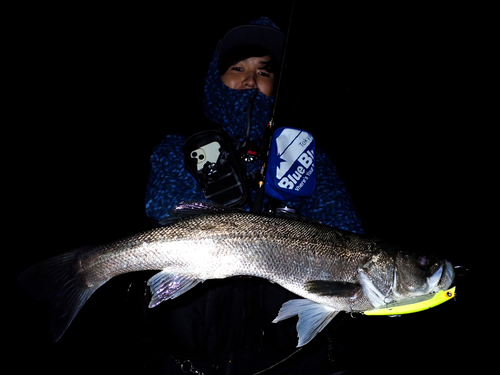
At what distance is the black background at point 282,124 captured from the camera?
12.0 ft

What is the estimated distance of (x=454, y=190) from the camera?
682cm

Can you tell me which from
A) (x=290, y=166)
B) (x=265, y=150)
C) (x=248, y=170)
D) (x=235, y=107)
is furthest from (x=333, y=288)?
(x=235, y=107)

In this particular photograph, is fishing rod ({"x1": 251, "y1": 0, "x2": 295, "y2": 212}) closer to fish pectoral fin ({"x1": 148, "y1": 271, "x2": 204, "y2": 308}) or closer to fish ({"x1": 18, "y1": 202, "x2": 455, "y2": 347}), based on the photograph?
fish ({"x1": 18, "y1": 202, "x2": 455, "y2": 347})

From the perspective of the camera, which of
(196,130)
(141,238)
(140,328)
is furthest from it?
(196,130)

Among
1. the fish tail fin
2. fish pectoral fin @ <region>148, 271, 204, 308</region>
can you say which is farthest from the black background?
the fish tail fin

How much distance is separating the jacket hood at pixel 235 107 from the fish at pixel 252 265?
4.28 feet

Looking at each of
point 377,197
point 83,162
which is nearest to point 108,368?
point 83,162

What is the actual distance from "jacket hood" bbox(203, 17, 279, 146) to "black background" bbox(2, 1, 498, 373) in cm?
20

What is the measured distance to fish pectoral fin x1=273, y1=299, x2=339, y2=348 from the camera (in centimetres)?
141

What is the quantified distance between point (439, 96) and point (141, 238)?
408 inches

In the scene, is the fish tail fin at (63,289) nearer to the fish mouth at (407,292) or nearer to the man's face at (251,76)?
the fish mouth at (407,292)

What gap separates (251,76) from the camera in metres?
2.77

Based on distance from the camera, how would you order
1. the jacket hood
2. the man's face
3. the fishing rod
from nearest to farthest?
the fishing rod < the jacket hood < the man's face

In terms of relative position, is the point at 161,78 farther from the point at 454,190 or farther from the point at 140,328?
the point at 454,190
